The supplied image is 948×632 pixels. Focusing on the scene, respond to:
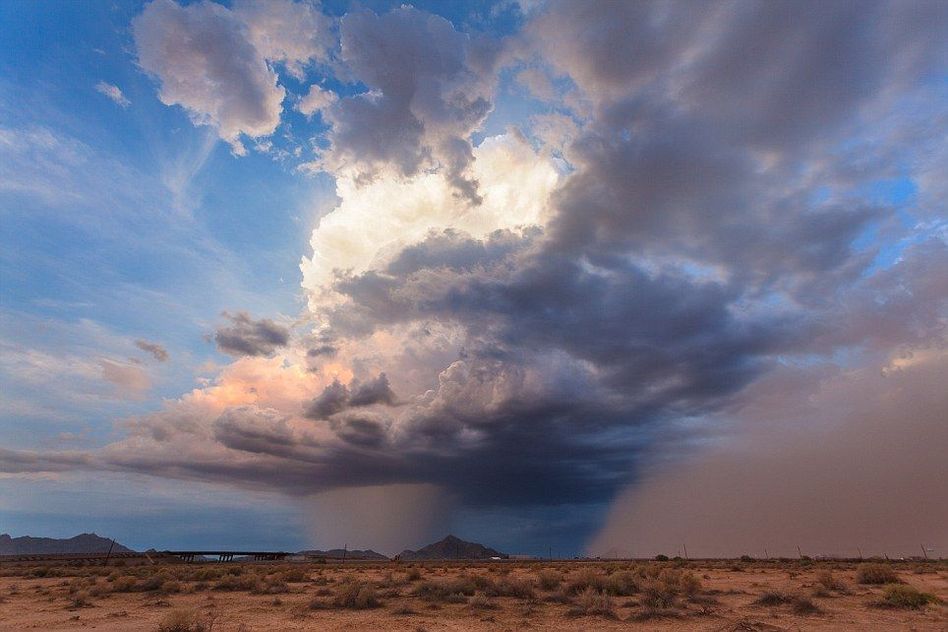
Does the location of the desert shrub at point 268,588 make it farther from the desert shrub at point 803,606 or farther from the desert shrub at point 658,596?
the desert shrub at point 803,606

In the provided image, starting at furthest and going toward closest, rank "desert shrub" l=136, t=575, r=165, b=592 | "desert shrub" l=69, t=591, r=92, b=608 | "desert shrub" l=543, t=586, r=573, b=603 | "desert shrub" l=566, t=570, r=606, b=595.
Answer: "desert shrub" l=136, t=575, r=165, b=592
"desert shrub" l=566, t=570, r=606, b=595
"desert shrub" l=69, t=591, r=92, b=608
"desert shrub" l=543, t=586, r=573, b=603

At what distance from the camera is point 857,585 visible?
3622 cm

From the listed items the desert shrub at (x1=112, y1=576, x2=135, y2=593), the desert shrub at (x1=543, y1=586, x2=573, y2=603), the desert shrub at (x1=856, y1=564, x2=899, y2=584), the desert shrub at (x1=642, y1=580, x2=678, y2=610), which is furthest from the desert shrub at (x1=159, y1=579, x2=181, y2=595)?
the desert shrub at (x1=856, y1=564, x2=899, y2=584)

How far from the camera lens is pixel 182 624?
795 inches

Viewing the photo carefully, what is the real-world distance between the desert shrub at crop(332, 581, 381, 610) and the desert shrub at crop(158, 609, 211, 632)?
29.6ft

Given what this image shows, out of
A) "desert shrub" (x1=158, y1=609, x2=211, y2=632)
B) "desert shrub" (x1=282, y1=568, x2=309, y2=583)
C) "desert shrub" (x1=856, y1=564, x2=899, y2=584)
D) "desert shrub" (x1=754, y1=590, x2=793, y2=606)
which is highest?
"desert shrub" (x1=158, y1=609, x2=211, y2=632)

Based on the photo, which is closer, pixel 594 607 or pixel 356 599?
pixel 594 607

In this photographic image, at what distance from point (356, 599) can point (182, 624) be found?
35.3 ft

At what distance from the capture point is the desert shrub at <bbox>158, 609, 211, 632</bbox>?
19906 mm

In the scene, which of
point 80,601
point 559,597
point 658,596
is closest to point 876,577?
point 658,596

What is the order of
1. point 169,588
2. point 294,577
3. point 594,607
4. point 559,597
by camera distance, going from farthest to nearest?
point 294,577 → point 169,588 → point 559,597 → point 594,607

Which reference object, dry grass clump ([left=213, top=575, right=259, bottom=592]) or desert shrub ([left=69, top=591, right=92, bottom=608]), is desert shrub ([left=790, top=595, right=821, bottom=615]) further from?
desert shrub ([left=69, top=591, right=92, bottom=608])

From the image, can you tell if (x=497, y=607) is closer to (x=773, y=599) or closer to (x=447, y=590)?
(x=447, y=590)

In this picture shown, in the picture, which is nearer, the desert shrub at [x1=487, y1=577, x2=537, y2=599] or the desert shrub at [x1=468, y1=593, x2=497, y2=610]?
the desert shrub at [x1=468, y1=593, x2=497, y2=610]
